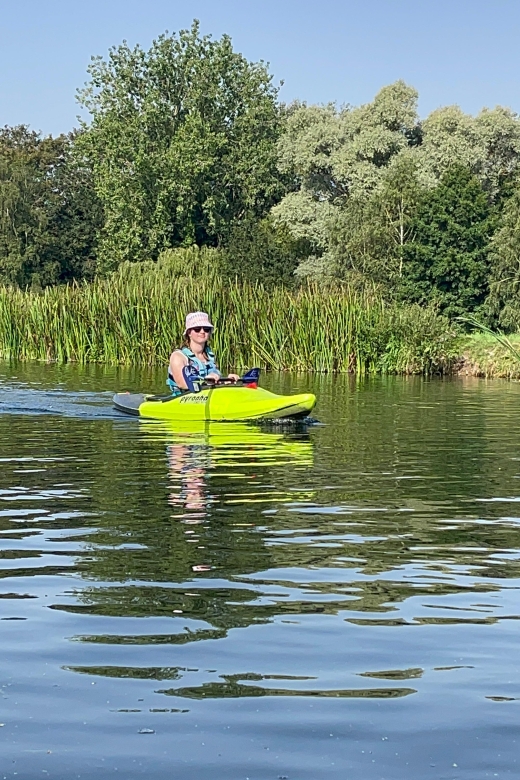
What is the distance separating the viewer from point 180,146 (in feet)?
181

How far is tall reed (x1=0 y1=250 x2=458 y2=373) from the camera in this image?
96.3 feet

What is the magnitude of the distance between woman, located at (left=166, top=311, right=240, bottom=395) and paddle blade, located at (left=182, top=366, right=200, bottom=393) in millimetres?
42

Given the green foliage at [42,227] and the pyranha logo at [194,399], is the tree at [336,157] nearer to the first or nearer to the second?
the green foliage at [42,227]

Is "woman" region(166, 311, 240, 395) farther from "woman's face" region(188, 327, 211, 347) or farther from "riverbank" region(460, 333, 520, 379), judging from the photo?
"riverbank" region(460, 333, 520, 379)

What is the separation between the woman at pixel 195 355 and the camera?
15297mm

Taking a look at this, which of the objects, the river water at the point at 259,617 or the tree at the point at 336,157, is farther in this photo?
the tree at the point at 336,157

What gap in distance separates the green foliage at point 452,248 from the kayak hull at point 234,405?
2710 centimetres

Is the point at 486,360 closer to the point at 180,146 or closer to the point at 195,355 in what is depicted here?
the point at 195,355

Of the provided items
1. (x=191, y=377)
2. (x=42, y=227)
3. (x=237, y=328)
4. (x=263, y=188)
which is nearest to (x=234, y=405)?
(x=191, y=377)

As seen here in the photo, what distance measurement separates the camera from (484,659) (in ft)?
15.4

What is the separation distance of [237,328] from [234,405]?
14841mm

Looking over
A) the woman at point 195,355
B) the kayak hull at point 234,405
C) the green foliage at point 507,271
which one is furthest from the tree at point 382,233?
the kayak hull at point 234,405

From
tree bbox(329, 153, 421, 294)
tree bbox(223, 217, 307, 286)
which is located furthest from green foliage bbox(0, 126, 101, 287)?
tree bbox(329, 153, 421, 294)

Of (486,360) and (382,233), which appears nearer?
(486,360)
